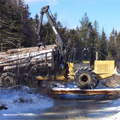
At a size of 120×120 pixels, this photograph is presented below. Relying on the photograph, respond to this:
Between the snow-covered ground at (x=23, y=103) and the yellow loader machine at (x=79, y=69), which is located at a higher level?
the yellow loader machine at (x=79, y=69)

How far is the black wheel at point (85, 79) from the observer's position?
42.1 feet

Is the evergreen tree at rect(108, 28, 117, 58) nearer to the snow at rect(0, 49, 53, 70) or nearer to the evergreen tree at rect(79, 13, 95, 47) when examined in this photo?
the evergreen tree at rect(79, 13, 95, 47)

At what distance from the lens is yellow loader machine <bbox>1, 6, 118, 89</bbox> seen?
1302 centimetres

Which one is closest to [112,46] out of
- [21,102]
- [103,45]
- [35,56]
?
[103,45]

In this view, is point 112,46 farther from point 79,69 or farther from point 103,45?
point 79,69

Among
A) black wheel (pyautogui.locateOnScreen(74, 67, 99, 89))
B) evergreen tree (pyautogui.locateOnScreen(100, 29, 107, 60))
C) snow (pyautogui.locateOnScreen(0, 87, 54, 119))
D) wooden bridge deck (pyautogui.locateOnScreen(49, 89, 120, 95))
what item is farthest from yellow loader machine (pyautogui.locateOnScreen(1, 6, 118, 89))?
evergreen tree (pyautogui.locateOnScreen(100, 29, 107, 60))

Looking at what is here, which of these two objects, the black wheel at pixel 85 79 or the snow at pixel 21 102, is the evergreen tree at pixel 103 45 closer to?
the black wheel at pixel 85 79

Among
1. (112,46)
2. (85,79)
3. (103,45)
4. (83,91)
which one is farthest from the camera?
(112,46)

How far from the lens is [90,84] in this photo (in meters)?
12.9

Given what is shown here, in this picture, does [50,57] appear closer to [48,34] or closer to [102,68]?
[102,68]

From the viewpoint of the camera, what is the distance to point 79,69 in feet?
43.5

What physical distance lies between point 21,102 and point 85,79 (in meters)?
5.46

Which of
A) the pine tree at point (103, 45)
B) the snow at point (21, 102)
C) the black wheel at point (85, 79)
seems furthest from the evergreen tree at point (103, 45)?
the snow at point (21, 102)

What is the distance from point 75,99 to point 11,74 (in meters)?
5.07
